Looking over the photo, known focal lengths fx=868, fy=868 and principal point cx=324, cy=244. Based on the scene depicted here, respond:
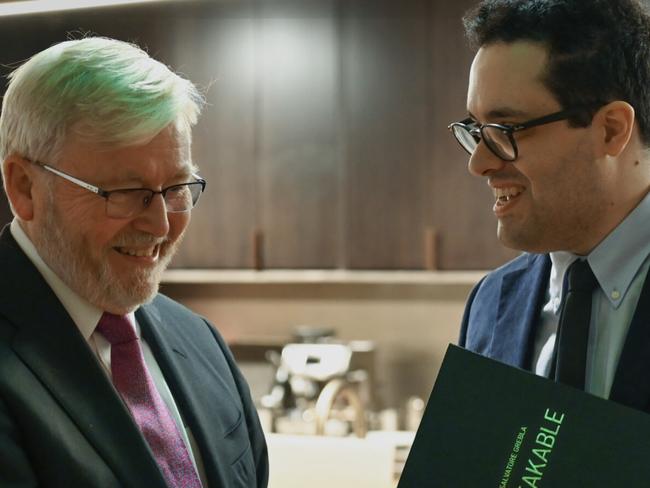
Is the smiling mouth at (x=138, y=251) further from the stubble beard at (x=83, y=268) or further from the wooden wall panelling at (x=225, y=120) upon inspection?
the wooden wall panelling at (x=225, y=120)

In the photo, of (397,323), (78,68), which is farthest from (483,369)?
(397,323)

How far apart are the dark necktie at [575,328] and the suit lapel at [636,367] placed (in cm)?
6

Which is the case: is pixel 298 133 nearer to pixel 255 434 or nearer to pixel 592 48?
pixel 255 434

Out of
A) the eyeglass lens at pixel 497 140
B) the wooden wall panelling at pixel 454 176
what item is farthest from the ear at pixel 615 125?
the wooden wall panelling at pixel 454 176

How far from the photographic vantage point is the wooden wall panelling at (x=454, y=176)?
332 cm

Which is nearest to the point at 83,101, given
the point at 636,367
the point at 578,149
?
the point at 578,149

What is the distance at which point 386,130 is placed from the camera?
3441 millimetres

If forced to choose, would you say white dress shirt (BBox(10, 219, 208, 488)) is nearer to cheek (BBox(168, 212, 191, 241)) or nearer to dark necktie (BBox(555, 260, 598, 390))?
cheek (BBox(168, 212, 191, 241))

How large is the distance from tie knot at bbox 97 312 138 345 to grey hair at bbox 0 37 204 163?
239 millimetres

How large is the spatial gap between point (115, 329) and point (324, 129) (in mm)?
2354

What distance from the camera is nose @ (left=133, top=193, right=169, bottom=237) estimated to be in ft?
4.01

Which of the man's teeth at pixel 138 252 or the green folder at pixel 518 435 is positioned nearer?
the green folder at pixel 518 435

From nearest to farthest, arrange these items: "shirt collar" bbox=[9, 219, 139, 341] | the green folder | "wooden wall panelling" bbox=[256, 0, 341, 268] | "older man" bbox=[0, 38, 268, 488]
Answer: the green folder → "older man" bbox=[0, 38, 268, 488] → "shirt collar" bbox=[9, 219, 139, 341] → "wooden wall panelling" bbox=[256, 0, 341, 268]

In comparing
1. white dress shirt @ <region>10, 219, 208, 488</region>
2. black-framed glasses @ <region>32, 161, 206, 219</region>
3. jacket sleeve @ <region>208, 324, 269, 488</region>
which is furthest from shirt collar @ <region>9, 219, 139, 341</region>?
jacket sleeve @ <region>208, 324, 269, 488</region>
